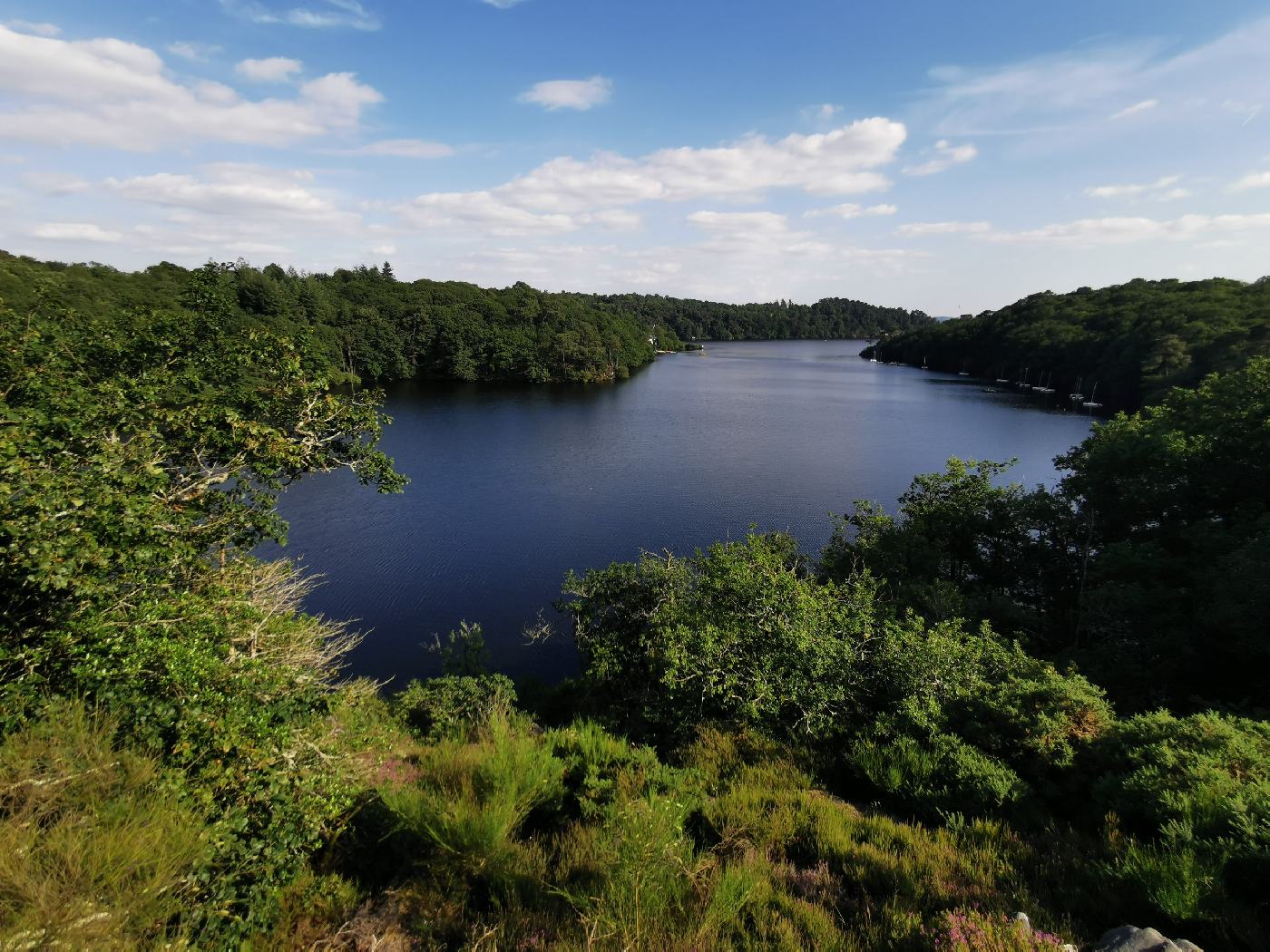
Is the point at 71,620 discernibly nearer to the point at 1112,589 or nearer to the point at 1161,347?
the point at 1112,589

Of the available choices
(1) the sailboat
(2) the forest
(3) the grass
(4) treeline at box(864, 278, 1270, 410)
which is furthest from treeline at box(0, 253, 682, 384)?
(4) treeline at box(864, 278, 1270, 410)

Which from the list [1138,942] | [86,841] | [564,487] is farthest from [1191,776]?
[564,487]

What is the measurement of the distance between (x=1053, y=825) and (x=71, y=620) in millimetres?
9418

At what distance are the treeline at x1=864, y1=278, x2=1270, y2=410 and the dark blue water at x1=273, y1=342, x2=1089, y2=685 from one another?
10.5 m

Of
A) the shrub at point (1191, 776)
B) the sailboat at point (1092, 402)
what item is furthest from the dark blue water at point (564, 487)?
the shrub at point (1191, 776)

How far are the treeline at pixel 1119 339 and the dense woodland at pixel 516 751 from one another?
4515 centimetres

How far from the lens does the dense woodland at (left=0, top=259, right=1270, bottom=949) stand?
13.2 feet

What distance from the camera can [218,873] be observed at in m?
4.04

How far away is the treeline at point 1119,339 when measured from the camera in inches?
2180

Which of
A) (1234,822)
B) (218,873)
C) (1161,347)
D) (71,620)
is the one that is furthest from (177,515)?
(1161,347)

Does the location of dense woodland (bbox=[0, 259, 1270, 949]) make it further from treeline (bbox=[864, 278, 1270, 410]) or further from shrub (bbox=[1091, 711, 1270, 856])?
treeline (bbox=[864, 278, 1270, 410])

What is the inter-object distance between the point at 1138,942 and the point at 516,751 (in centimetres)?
531

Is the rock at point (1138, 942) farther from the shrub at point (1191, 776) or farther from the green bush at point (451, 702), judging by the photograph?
the green bush at point (451, 702)

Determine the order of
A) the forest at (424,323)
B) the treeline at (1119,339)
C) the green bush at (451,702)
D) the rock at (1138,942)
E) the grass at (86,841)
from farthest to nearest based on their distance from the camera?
1. the forest at (424,323)
2. the treeline at (1119,339)
3. the green bush at (451,702)
4. the rock at (1138,942)
5. the grass at (86,841)
